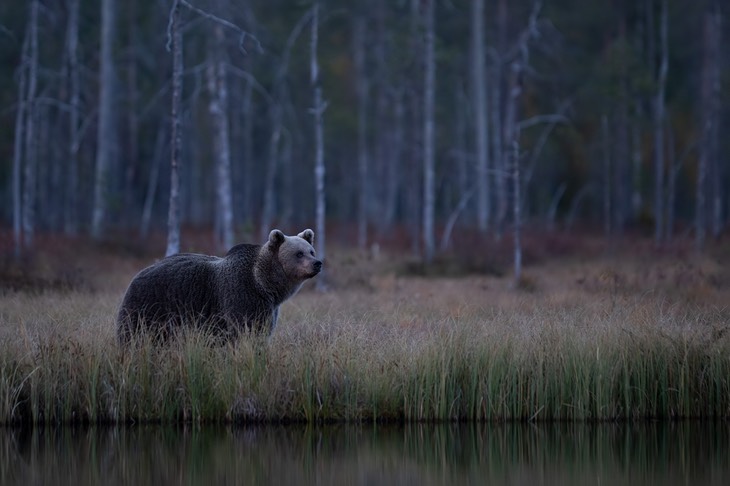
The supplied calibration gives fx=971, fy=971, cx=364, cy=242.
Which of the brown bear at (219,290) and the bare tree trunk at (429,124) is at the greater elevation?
the bare tree trunk at (429,124)

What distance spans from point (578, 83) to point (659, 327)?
36972 millimetres

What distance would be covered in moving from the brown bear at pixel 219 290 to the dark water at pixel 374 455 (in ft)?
4.47

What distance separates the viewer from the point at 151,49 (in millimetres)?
46688

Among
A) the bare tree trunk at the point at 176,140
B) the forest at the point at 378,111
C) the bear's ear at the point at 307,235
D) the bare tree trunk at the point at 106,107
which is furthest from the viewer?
the bare tree trunk at the point at 106,107

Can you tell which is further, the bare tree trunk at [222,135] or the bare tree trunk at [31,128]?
the bare tree trunk at [222,135]

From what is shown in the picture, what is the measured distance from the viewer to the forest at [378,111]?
95.5ft

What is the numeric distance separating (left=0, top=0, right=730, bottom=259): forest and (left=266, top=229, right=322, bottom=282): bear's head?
371 inches

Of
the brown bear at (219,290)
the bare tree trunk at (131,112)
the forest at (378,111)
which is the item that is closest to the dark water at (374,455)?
the brown bear at (219,290)

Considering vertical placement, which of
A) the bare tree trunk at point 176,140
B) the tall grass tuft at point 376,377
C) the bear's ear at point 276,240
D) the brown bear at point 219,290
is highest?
the bare tree trunk at point 176,140

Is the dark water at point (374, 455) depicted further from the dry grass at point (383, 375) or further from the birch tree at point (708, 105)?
the birch tree at point (708, 105)

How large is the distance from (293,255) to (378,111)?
3639 centimetres

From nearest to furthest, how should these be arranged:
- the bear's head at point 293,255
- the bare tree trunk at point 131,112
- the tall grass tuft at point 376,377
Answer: the tall grass tuft at point 376,377, the bear's head at point 293,255, the bare tree trunk at point 131,112

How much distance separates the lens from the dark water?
9398 millimetres

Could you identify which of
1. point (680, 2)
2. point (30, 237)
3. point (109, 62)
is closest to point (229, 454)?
point (30, 237)
